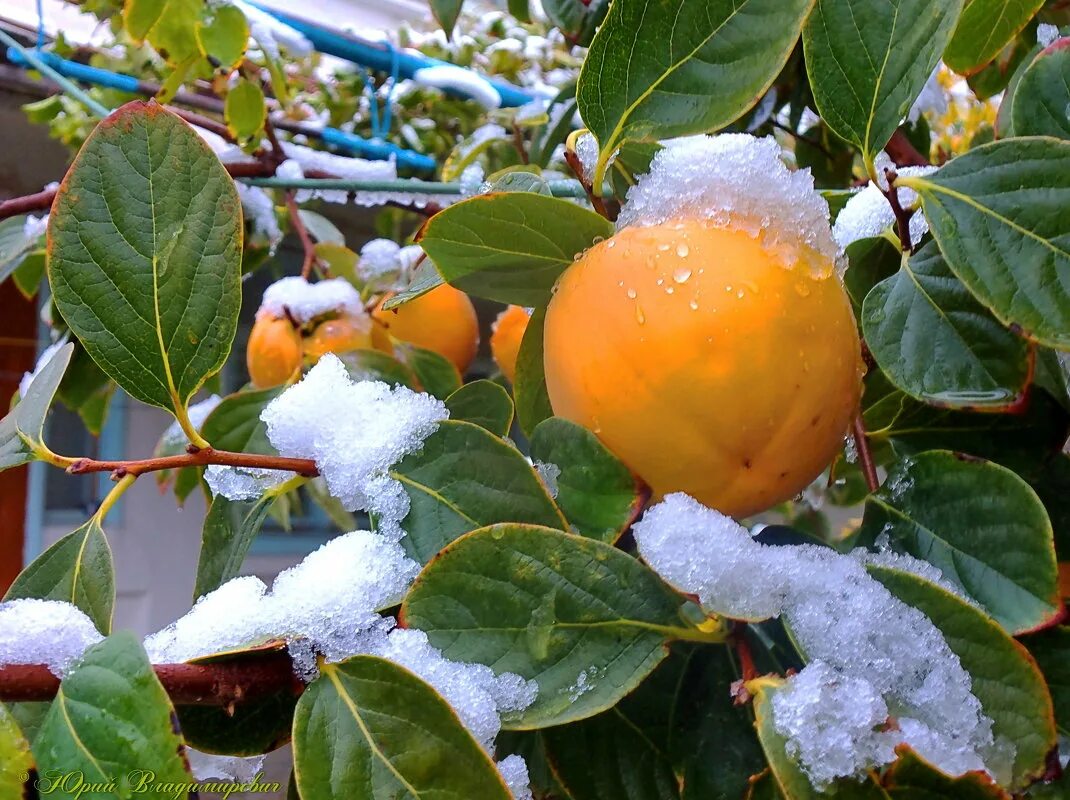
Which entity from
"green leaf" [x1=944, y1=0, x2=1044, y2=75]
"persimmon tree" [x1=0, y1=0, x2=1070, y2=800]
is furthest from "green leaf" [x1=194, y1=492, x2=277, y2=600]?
"green leaf" [x1=944, y1=0, x2=1044, y2=75]

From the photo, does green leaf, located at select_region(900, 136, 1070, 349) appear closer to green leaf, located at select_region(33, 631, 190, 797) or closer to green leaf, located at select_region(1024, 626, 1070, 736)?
green leaf, located at select_region(1024, 626, 1070, 736)

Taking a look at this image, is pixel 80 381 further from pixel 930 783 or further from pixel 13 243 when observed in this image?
pixel 930 783

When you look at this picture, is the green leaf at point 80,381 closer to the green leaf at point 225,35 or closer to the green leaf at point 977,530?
the green leaf at point 225,35

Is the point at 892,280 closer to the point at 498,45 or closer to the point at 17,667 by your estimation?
the point at 17,667

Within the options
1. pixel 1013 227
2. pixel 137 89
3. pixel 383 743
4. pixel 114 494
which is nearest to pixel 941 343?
pixel 1013 227

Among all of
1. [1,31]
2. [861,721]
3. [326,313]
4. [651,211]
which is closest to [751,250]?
[651,211]

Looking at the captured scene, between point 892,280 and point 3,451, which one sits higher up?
point 892,280
